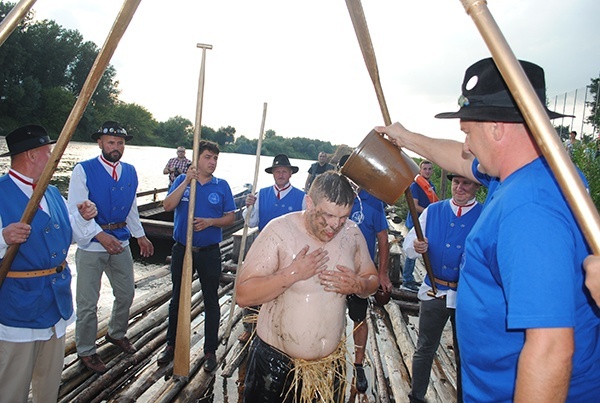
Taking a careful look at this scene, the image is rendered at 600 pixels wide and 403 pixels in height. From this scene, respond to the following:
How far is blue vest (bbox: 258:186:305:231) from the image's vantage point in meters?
5.50

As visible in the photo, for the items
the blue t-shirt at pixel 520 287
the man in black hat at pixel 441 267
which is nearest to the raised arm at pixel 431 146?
the blue t-shirt at pixel 520 287

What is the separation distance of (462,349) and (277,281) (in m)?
1.07

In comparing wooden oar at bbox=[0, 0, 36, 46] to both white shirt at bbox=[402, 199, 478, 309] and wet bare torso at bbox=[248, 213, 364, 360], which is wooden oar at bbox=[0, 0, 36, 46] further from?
white shirt at bbox=[402, 199, 478, 309]

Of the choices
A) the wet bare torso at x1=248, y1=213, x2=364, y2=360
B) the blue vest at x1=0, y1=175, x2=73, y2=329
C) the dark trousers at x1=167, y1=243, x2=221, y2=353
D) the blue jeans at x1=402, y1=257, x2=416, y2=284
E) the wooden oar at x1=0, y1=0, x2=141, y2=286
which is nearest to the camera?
the wooden oar at x1=0, y1=0, x2=141, y2=286

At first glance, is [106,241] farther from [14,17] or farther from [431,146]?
[431,146]

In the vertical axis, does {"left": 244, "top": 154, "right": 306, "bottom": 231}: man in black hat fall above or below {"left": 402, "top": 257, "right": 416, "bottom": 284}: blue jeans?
above

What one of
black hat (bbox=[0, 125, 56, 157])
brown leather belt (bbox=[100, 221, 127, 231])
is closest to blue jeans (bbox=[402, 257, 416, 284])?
brown leather belt (bbox=[100, 221, 127, 231])

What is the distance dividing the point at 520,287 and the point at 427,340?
9.55 ft

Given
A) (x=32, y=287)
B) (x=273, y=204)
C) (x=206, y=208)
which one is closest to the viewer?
(x=32, y=287)

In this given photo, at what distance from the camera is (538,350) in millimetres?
1167

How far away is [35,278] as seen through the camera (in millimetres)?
2936

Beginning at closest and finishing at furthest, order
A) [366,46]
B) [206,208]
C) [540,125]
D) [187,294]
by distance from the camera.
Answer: [540,125] < [366,46] < [187,294] < [206,208]

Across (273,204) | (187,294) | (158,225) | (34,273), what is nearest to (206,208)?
(273,204)

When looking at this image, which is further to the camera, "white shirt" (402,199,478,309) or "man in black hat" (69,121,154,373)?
"man in black hat" (69,121,154,373)
